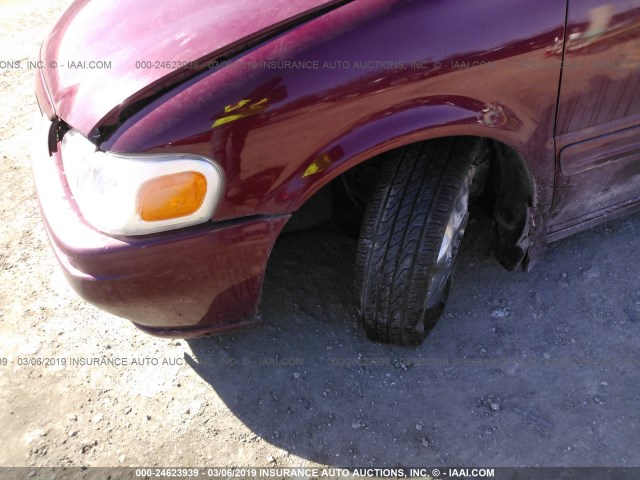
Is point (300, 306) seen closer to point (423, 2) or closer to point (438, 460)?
point (438, 460)

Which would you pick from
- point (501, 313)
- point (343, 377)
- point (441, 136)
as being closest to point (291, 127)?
point (441, 136)

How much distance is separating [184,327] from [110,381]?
0.56 m

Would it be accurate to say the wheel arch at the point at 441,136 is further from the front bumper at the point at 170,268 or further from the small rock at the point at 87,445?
the small rock at the point at 87,445

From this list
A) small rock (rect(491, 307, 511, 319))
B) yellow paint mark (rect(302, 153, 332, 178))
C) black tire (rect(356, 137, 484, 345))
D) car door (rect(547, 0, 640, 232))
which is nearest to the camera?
yellow paint mark (rect(302, 153, 332, 178))

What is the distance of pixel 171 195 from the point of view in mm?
1651

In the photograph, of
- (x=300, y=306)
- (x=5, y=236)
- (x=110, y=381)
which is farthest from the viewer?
(x=5, y=236)

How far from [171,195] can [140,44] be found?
1.79 feet

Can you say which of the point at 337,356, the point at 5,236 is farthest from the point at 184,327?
the point at 5,236

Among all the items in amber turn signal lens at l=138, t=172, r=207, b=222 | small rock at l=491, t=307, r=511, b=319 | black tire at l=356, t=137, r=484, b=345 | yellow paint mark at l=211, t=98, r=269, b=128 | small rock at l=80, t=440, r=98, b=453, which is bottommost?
small rock at l=491, t=307, r=511, b=319

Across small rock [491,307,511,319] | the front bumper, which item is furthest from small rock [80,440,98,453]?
small rock [491,307,511,319]

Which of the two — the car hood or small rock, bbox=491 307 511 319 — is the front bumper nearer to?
the car hood

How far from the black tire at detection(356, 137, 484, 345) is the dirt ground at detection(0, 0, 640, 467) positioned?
0.35 m

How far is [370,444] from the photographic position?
2033 mm

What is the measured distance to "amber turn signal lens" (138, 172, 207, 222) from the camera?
5.40ft
